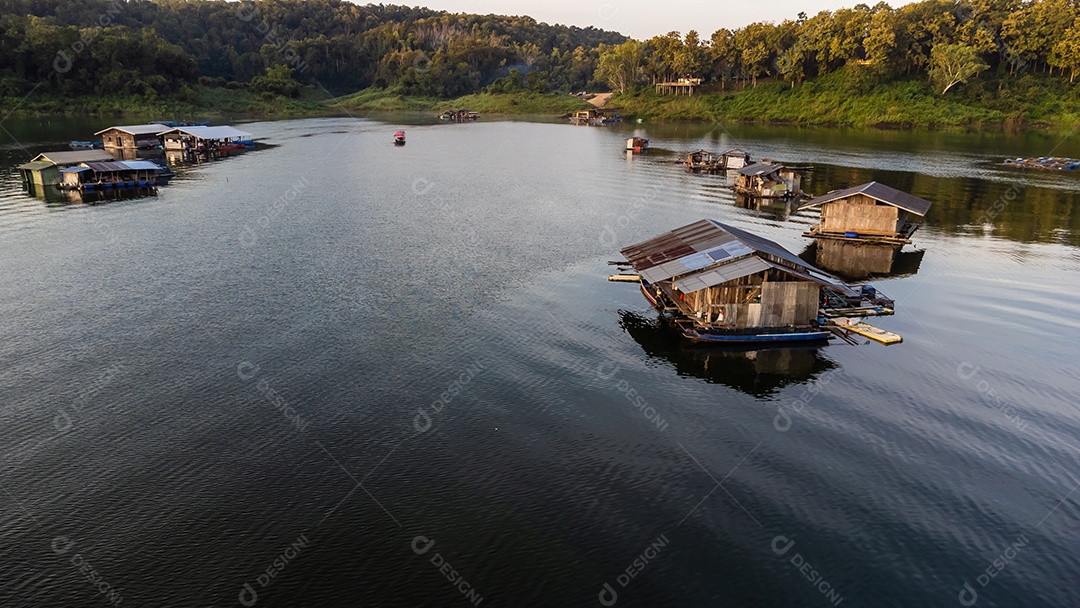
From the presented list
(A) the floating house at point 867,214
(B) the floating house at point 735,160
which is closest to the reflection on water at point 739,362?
(A) the floating house at point 867,214

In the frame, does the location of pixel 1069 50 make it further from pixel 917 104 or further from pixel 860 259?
pixel 860 259

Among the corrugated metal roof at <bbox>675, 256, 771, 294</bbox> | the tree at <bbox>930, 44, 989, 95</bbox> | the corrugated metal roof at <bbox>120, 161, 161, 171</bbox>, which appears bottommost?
the corrugated metal roof at <bbox>675, 256, 771, 294</bbox>

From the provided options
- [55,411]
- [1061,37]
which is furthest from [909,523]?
[1061,37]

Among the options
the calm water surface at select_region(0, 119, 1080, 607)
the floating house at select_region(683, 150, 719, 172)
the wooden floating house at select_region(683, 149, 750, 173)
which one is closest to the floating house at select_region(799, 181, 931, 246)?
the calm water surface at select_region(0, 119, 1080, 607)

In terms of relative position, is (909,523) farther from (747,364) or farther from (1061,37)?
(1061,37)

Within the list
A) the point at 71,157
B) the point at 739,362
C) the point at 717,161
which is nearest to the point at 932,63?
the point at 717,161

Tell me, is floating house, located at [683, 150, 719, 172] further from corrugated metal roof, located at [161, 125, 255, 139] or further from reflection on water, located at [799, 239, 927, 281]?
corrugated metal roof, located at [161, 125, 255, 139]
